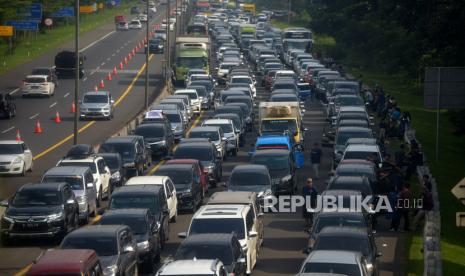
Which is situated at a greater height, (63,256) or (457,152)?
(63,256)

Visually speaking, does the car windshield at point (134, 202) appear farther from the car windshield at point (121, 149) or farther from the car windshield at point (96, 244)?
the car windshield at point (121, 149)

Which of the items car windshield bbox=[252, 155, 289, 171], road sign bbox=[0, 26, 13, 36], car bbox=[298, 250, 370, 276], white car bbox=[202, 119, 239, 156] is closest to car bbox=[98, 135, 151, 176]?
car windshield bbox=[252, 155, 289, 171]

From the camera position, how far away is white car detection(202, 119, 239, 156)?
175ft

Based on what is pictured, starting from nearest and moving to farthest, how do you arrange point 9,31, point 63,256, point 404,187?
point 63,256 < point 404,187 < point 9,31

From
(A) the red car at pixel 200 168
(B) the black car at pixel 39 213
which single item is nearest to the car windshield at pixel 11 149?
(A) the red car at pixel 200 168

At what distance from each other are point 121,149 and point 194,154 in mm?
2749

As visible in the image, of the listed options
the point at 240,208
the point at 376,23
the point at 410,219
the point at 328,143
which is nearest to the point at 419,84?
the point at 376,23

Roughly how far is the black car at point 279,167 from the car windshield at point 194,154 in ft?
6.46

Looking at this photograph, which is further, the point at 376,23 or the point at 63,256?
the point at 376,23

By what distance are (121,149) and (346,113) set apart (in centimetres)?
1440

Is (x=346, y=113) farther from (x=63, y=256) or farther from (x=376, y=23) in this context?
(x=376, y=23)

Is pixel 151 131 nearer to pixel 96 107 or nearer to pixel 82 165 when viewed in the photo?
pixel 82 165

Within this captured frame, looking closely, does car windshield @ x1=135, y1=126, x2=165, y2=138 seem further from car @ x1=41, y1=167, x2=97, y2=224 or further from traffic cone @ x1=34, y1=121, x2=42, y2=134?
car @ x1=41, y1=167, x2=97, y2=224

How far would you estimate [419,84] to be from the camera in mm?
90125
